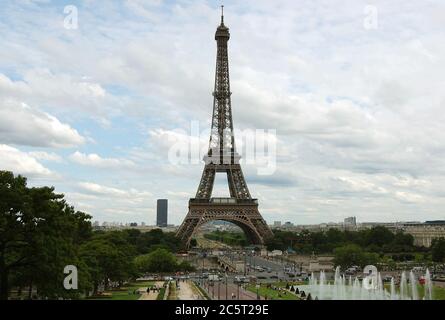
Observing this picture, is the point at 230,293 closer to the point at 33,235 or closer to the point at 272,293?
the point at 272,293

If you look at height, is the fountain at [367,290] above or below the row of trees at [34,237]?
below

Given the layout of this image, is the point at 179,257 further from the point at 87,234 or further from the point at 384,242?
the point at 384,242

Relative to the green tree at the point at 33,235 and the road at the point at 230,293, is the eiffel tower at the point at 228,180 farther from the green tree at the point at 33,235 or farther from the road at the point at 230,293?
the green tree at the point at 33,235

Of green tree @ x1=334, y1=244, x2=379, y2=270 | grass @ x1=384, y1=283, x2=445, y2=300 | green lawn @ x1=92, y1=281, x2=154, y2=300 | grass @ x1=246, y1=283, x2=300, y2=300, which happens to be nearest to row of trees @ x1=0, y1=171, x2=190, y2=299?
green lawn @ x1=92, y1=281, x2=154, y2=300

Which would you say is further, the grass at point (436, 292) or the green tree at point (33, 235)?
the grass at point (436, 292)

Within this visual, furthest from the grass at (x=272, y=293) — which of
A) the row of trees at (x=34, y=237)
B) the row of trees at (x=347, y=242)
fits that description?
the row of trees at (x=347, y=242)

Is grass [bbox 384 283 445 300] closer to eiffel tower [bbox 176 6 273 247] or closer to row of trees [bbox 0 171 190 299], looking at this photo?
row of trees [bbox 0 171 190 299]

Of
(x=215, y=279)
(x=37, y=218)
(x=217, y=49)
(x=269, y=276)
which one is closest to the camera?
(x=37, y=218)
